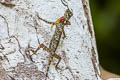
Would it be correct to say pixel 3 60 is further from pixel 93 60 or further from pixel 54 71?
pixel 93 60

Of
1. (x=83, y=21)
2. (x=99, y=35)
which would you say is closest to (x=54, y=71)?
(x=83, y=21)

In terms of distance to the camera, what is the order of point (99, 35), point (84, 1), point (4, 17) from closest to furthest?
point (4, 17), point (84, 1), point (99, 35)

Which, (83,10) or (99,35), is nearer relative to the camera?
(83,10)

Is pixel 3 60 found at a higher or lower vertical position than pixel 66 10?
lower

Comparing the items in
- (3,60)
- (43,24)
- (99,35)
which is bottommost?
(99,35)

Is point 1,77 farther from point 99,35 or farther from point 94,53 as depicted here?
point 99,35

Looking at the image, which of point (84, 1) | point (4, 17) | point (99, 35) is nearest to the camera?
point (4, 17)
